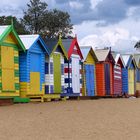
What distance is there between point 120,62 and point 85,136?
1166 inches

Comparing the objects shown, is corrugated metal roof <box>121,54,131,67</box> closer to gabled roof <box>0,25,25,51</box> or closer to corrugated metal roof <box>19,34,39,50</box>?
corrugated metal roof <box>19,34,39,50</box>

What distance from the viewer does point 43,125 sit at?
13078 mm

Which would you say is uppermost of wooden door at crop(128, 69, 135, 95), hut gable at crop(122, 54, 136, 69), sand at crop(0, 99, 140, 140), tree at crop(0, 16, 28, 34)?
tree at crop(0, 16, 28, 34)

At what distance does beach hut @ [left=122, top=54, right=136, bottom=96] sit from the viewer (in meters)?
41.6

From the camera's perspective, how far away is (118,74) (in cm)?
3978

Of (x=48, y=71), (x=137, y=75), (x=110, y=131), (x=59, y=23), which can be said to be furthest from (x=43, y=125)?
(x=59, y=23)

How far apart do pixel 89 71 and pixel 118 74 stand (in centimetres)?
698

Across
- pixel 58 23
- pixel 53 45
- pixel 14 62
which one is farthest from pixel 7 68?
pixel 58 23

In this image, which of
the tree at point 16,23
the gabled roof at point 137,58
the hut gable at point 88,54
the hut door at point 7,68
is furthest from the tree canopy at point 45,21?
the hut door at point 7,68

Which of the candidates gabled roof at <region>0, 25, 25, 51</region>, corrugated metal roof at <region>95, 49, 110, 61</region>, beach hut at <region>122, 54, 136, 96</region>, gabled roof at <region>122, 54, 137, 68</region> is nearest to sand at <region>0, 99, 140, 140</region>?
gabled roof at <region>0, 25, 25, 51</region>

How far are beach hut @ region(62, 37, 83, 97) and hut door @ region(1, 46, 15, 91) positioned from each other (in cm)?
651

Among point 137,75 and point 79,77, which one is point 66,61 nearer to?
point 79,77

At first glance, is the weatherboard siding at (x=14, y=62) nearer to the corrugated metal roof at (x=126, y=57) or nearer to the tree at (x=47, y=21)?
the corrugated metal roof at (x=126, y=57)

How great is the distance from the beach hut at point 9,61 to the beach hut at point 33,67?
0.61 metres
